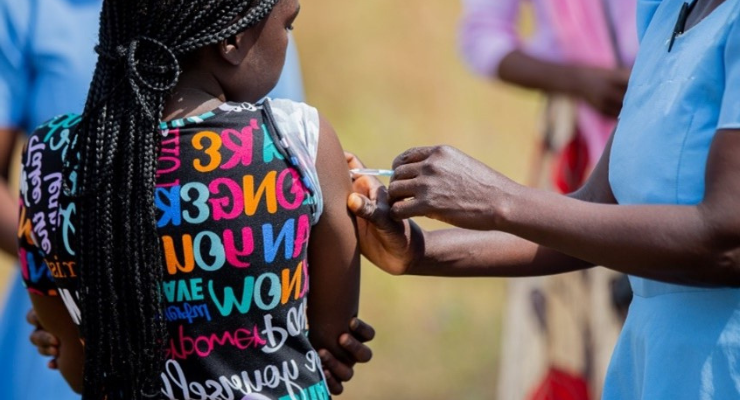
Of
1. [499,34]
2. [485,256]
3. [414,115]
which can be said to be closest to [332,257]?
[485,256]

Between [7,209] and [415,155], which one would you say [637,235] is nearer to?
[415,155]

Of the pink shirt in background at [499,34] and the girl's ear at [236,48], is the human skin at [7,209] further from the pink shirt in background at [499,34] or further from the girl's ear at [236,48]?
the pink shirt in background at [499,34]

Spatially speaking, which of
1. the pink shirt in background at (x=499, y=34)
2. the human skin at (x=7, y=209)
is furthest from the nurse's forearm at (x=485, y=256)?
the pink shirt in background at (x=499, y=34)

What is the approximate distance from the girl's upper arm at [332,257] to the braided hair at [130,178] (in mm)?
294

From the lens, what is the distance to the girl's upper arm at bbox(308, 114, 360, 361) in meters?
2.05

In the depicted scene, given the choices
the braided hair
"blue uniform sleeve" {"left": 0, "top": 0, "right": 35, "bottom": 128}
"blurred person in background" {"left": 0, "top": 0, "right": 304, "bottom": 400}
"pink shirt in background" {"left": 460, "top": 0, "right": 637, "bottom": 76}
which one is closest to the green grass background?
"pink shirt in background" {"left": 460, "top": 0, "right": 637, "bottom": 76}

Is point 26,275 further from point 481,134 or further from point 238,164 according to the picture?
point 481,134

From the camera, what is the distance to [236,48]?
6.51 feet

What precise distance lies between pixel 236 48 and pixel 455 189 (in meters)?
0.47

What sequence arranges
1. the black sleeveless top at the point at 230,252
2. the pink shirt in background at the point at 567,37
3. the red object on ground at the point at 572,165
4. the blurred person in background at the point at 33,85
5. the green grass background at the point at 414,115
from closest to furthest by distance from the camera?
the black sleeveless top at the point at 230,252 → the blurred person in background at the point at 33,85 → the pink shirt in background at the point at 567,37 → the red object on ground at the point at 572,165 → the green grass background at the point at 414,115

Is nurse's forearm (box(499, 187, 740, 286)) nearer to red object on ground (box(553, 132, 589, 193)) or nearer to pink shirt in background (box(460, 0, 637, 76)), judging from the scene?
red object on ground (box(553, 132, 589, 193))

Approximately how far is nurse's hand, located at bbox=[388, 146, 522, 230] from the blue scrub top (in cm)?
24

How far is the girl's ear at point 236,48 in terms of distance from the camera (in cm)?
197

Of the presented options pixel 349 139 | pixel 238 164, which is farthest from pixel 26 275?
pixel 349 139
